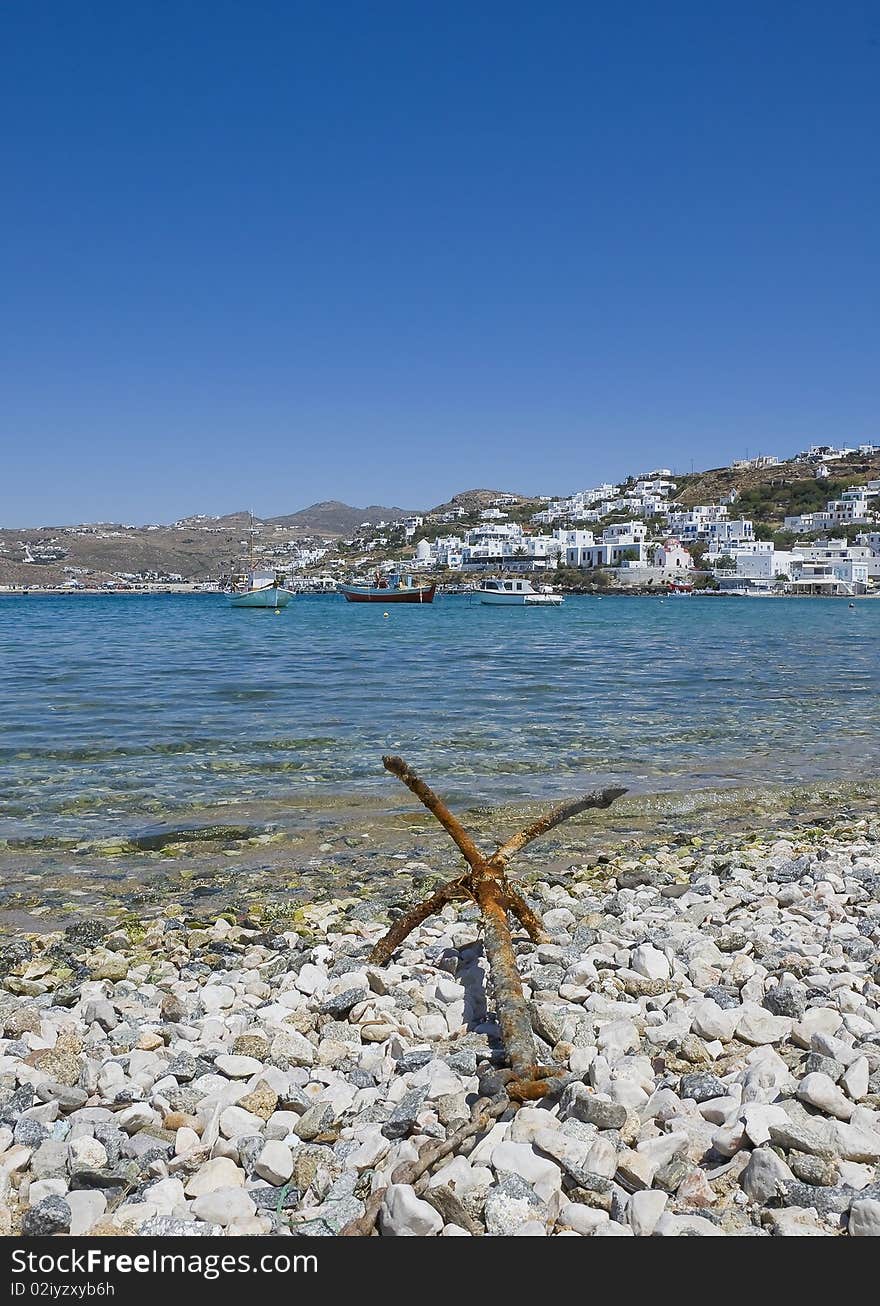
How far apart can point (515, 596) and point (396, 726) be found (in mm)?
78713

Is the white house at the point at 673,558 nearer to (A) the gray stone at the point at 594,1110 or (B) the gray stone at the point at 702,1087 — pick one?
(B) the gray stone at the point at 702,1087

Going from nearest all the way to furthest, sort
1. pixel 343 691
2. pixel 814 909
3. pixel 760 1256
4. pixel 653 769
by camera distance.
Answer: pixel 760 1256 < pixel 814 909 < pixel 653 769 < pixel 343 691

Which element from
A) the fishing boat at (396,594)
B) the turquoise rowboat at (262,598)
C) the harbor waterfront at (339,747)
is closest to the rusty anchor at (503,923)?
the harbor waterfront at (339,747)

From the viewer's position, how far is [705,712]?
17188mm

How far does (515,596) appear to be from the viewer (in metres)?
93.4

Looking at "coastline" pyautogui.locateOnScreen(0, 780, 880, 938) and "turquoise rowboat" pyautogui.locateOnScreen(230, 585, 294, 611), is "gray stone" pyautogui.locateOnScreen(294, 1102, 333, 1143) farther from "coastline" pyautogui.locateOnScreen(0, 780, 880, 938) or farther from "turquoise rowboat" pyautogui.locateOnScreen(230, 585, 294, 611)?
"turquoise rowboat" pyautogui.locateOnScreen(230, 585, 294, 611)

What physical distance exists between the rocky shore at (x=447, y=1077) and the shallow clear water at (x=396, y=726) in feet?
14.6

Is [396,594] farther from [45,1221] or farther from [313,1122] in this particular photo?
[45,1221]

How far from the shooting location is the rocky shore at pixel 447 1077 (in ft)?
9.98

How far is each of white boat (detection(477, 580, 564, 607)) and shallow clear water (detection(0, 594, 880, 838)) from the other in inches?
2367

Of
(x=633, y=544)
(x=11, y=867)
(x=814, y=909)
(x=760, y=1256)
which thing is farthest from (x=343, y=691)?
(x=633, y=544)

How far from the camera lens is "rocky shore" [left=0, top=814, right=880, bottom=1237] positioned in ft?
9.98

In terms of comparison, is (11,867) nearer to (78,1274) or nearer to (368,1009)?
(368,1009)

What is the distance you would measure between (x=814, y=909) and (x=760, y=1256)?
3.73m
